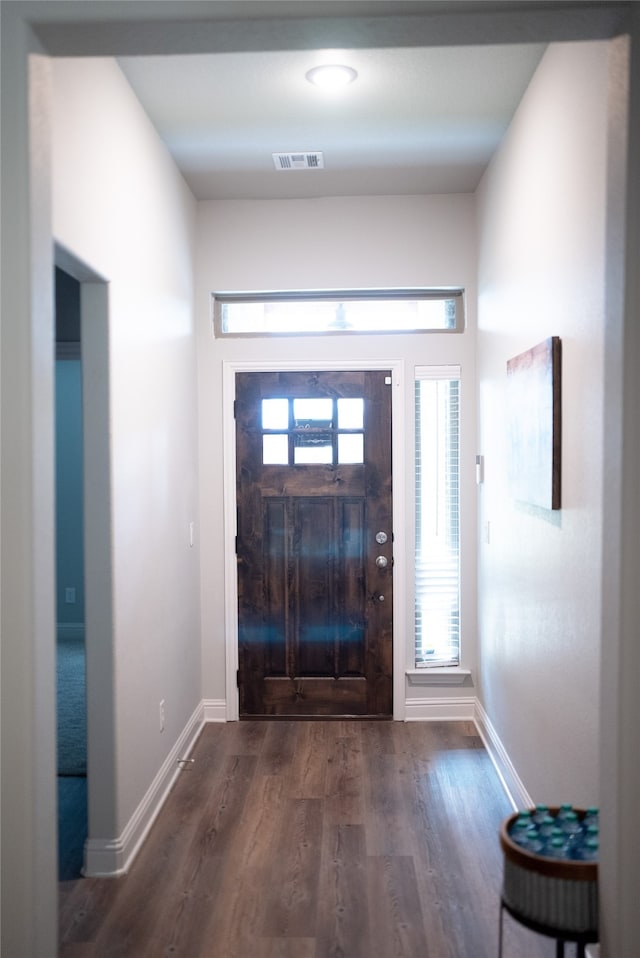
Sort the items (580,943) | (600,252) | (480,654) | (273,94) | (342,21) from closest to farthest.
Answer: (342,21) → (580,943) → (600,252) → (273,94) → (480,654)

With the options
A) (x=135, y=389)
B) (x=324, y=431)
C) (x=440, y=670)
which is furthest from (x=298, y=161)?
(x=440, y=670)

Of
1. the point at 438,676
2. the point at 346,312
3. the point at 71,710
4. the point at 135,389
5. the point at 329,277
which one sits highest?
the point at 329,277

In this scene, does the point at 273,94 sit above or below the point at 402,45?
above

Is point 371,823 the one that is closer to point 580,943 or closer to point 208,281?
point 580,943

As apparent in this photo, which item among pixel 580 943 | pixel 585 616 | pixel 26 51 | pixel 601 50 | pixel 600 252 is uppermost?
pixel 601 50

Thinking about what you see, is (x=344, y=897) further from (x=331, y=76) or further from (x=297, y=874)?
(x=331, y=76)

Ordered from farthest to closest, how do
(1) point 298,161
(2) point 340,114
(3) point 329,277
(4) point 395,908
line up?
1. (3) point 329,277
2. (1) point 298,161
3. (2) point 340,114
4. (4) point 395,908

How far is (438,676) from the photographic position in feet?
15.0

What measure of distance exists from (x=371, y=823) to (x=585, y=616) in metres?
1.45

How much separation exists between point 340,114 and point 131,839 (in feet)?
9.84

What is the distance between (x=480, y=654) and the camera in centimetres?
441

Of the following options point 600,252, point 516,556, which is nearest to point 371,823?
point 516,556

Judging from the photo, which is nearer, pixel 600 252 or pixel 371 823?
pixel 600 252

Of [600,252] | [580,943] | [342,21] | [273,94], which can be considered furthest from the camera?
[273,94]
